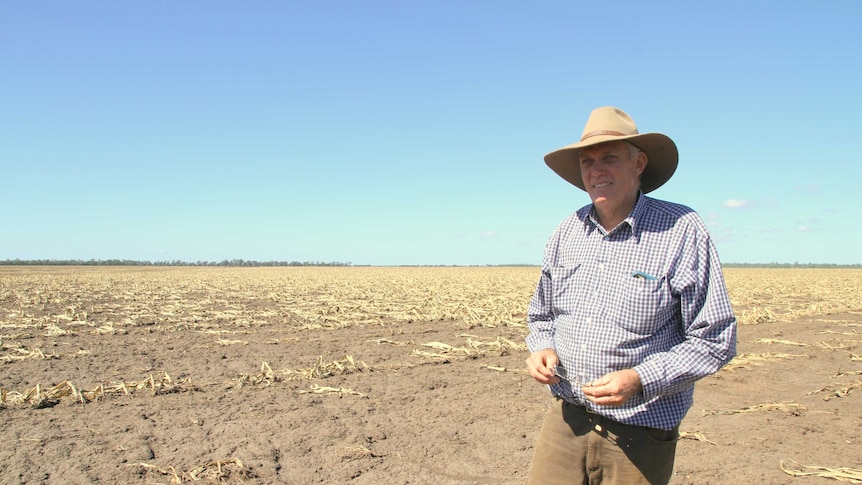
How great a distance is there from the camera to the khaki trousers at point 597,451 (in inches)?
81.0

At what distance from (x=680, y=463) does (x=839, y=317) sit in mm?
13500

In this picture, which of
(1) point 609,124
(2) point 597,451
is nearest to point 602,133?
(1) point 609,124

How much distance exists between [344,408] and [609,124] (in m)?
4.43

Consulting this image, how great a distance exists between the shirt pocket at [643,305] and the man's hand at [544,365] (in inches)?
13.1

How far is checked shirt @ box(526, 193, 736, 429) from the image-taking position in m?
1.86

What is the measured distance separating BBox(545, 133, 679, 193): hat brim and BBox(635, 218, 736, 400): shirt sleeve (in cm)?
43

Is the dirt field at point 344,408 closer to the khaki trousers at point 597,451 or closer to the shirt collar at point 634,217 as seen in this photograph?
the khaki trousers at point 597,451

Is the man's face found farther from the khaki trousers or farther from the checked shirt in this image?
the khaki trousers


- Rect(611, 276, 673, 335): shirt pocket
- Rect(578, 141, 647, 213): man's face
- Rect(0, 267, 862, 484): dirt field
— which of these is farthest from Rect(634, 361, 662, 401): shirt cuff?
Rect(0, 267, 862, 484): dirt field

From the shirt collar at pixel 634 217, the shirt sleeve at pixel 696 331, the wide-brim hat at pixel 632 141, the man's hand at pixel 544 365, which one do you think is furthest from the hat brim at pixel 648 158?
the man's hand at pixel 544 365

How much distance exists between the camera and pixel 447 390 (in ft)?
21.2

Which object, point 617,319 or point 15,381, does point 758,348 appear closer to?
point 617,319

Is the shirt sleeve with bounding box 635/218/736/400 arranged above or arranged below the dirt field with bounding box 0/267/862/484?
above

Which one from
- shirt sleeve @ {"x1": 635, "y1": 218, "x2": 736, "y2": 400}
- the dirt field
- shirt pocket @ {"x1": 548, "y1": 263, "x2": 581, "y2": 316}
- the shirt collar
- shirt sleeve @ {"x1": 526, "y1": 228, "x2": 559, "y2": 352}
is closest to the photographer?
shirt sleeve @ {"x1": 635, "y1": 218, "x2": 736, "y2": 400}
